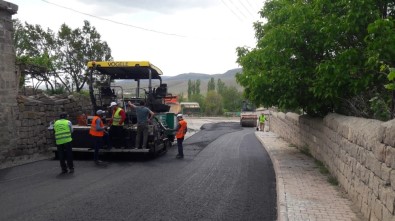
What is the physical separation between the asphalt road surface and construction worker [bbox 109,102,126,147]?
69cm

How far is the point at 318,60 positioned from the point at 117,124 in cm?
587

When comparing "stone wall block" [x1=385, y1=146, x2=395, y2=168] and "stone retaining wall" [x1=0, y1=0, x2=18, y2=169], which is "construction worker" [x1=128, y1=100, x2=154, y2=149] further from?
"stone wall block" [x1=385, y1=146, x2=395, y2=168]

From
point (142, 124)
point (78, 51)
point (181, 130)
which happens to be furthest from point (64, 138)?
point (78, 51)

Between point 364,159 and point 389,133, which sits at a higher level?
point 389,133

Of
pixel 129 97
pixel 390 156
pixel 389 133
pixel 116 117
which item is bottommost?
pixel 390 156

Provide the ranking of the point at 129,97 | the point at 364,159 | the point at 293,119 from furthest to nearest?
the point at 293,119
the point at 129,97
the point at 364,159

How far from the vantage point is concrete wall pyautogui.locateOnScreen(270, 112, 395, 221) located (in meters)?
4.71

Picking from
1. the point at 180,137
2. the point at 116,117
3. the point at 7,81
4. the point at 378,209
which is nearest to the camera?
the point at 378,209

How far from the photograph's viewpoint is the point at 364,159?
6031 mm

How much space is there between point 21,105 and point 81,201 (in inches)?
242

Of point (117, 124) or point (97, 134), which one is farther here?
point (117, 124)

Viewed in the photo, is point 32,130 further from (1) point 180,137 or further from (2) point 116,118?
(1) point 180,137

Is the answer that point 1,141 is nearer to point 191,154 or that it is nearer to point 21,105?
point 21,105

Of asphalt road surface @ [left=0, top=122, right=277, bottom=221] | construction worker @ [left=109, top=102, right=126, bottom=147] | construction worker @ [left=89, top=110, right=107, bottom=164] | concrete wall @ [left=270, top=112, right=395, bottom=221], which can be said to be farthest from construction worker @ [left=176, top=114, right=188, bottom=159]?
concrete wall @ [left=270, top=112, right=395, bottom=221]
